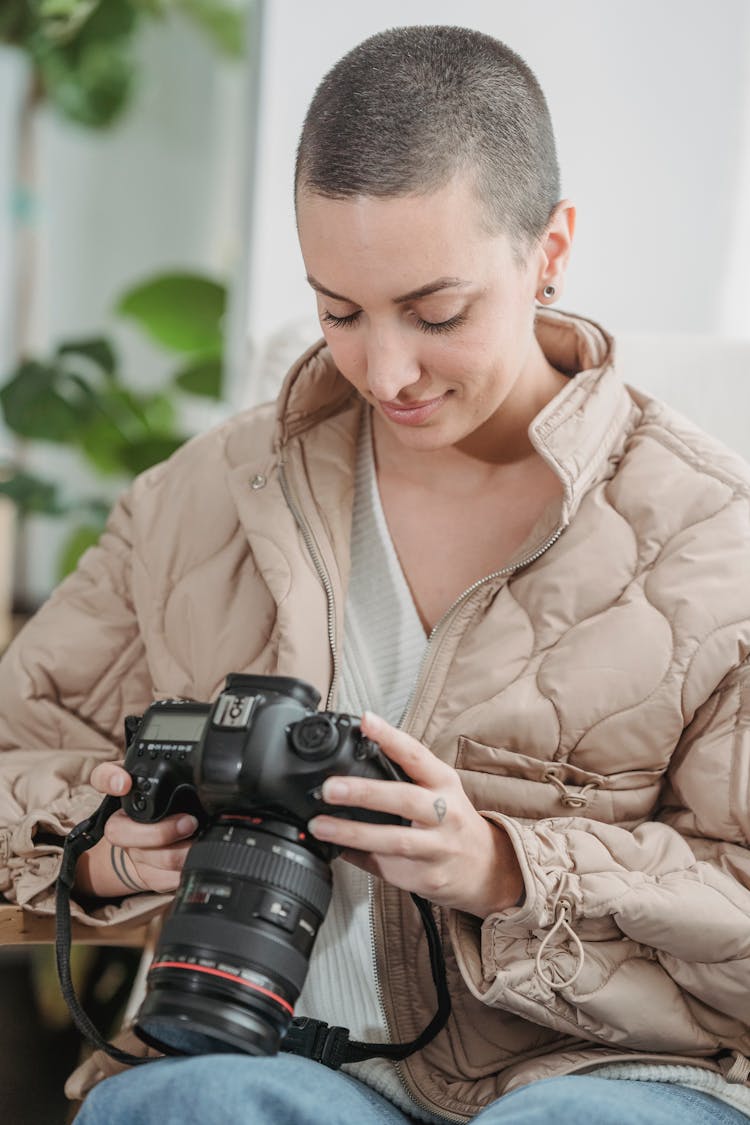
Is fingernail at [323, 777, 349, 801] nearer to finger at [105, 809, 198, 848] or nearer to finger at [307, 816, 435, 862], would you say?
finger at [307, 816, 435, 862]

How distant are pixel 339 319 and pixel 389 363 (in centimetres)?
7

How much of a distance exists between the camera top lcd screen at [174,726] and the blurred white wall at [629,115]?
1063mm

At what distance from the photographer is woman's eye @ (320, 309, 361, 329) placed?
37.7 inches

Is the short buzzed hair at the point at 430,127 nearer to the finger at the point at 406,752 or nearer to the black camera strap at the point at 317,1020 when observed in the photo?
the finger at the point at 406,752

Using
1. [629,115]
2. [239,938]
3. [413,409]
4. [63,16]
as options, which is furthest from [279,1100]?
[63,16]

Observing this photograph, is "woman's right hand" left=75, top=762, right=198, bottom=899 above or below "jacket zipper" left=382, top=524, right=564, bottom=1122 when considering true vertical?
below

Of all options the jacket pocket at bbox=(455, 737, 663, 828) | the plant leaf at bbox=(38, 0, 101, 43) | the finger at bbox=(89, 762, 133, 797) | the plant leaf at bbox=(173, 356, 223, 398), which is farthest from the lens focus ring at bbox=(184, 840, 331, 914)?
the plant leaf at bbox=(38, 0, 101, 43)

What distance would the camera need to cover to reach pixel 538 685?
971 millimetres

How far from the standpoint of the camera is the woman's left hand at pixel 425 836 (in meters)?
0.78

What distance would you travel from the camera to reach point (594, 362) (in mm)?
1111

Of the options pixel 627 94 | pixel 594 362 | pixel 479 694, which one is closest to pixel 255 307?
pixel 627 94

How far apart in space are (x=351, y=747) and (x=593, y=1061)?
29 cm

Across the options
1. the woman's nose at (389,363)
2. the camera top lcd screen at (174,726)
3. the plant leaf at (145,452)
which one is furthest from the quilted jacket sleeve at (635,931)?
the plant leaf at (145,452)

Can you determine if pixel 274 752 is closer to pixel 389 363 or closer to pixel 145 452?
pixel 389 363
